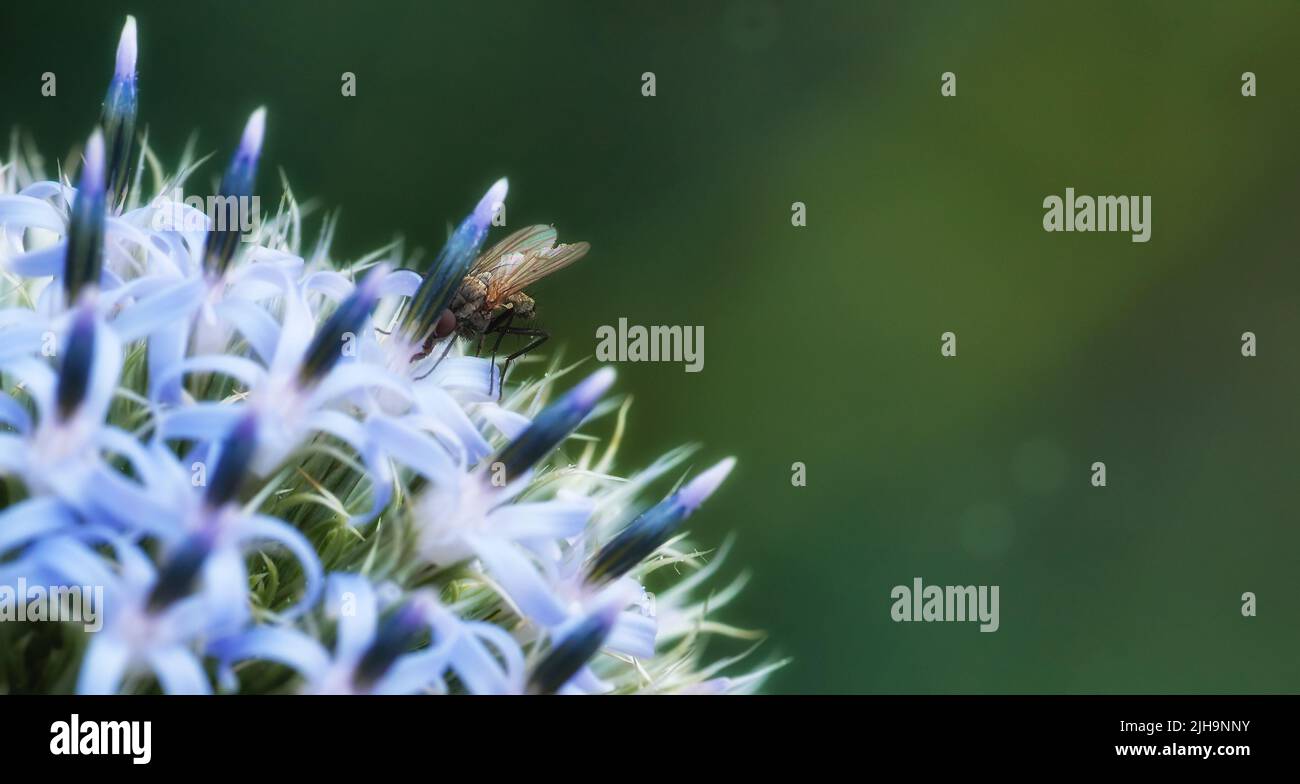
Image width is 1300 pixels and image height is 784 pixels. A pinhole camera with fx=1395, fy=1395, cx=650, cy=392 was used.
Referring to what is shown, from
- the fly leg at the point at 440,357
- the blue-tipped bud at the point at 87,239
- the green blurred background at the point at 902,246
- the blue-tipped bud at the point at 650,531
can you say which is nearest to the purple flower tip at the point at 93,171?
the blue-tipped bud at the point at 87,239

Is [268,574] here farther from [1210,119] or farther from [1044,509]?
[1210,119]

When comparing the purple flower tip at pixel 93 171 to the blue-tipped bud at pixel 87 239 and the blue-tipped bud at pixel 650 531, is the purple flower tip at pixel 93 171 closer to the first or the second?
the blue-tipped bud at pixel 87 239

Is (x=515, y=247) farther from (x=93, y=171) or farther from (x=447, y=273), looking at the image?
(x=93, y=171)

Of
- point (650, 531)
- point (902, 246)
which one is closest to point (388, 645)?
point (650, 531)

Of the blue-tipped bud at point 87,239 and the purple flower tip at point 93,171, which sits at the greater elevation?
the purple flower tip at point 93,171

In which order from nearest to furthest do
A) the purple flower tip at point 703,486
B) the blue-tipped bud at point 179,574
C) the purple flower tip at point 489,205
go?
the blue-tipped bud at point 179,574 → the purple flower tip at point 703,486 → the purple flower tip at point 489,205

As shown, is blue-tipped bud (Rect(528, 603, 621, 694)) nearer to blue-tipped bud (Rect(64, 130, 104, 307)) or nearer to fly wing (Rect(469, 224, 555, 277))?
blue-tipped bud (Rect(64, 130, 104, 307))
